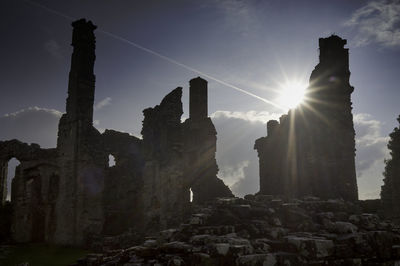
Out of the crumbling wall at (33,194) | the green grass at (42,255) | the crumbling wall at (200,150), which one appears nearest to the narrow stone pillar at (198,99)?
the crumbling wall at (200,150)

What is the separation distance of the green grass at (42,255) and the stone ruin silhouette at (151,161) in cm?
115

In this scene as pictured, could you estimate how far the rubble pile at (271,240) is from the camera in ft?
26.5

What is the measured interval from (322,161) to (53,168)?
16.6 meters

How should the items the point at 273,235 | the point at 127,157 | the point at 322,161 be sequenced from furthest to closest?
the point at 127,157 → the point at 322,161 → the point at 273,235

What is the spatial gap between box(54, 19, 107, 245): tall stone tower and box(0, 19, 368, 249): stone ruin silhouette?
59 millimetres

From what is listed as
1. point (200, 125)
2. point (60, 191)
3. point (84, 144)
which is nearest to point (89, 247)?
point (60, 191)

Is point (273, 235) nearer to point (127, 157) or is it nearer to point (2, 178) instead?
point (127, 157)

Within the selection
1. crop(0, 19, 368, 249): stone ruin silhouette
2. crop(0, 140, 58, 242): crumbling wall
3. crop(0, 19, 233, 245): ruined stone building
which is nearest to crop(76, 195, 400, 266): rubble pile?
crop(0, 19, 368, 249): stone ruin silhouette

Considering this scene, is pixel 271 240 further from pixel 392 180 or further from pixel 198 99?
pixel 392 180

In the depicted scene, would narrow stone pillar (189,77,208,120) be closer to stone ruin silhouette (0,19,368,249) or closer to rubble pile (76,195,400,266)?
stone ruin silhouette (0,19,368,249)

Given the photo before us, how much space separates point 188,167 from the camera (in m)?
22.8

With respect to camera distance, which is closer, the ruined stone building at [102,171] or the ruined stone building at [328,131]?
the ruined stone building at [328,131]

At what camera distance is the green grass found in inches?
615

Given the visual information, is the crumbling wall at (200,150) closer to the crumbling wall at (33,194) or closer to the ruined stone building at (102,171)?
the ruined stone building at (102,171)
